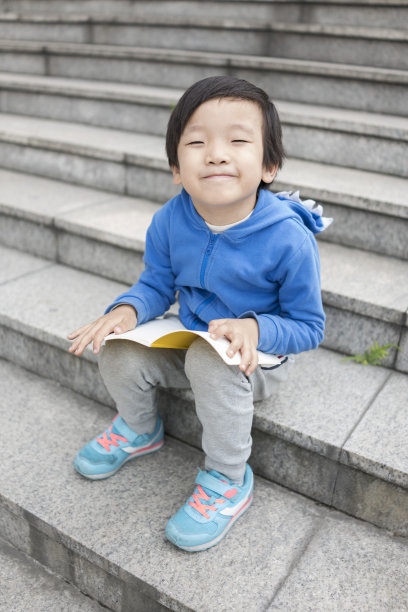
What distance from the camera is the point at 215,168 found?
1.37m

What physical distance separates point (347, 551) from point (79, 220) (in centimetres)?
164

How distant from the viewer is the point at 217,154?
4.45ft

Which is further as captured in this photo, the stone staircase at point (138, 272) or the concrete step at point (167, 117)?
the concrete step at point (167, 117)

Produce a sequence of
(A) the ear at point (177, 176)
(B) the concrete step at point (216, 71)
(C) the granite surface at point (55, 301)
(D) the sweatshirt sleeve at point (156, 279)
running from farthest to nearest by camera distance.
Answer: (B) the concrete step at point (216, 71) → (C) the granite surface at point (55, 301) → (D) the sweatshirt sleeve at point (156, 279) → (A) the ear at point (177, 176)

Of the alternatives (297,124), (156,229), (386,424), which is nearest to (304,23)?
(297,124)

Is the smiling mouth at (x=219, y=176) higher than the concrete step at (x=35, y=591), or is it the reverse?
the smiling mouth at (x=219, y=176)

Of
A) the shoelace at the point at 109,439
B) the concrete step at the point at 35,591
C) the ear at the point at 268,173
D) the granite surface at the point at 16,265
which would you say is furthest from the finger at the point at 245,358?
the granite surface at the point at 16,265

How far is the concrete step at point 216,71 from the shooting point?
287cm

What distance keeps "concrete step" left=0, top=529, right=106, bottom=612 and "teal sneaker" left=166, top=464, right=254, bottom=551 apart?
32 centimetres

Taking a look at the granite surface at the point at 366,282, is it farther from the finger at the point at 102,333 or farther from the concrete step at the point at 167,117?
the finger at the point at 102,333

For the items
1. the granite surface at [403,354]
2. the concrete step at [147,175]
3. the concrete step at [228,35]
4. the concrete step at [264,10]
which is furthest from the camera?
the concrete step at [264,10]

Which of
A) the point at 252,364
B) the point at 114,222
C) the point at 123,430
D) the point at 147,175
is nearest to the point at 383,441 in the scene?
the point at 252,364

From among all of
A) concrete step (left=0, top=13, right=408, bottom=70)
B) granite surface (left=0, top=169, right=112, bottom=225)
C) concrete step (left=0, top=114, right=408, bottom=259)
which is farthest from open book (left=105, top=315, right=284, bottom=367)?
concrete step (left=0, top=13, right=408, bottom=70)

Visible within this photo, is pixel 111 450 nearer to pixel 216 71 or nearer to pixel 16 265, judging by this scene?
pixel 16 265
